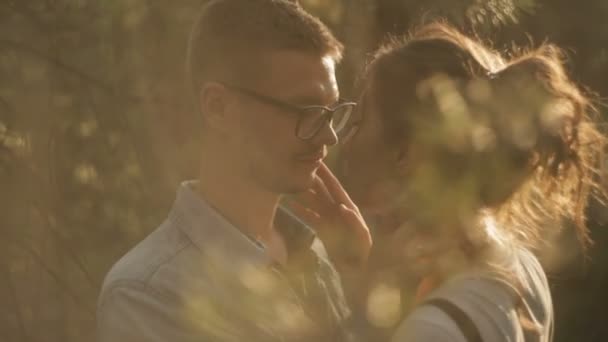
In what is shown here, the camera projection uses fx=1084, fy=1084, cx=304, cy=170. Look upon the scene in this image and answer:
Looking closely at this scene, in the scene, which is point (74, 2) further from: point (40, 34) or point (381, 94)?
point (381, 94)

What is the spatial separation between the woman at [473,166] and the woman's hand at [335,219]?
215 mm

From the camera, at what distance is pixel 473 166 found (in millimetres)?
3115

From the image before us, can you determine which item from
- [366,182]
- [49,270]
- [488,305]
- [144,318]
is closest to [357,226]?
[366,182]

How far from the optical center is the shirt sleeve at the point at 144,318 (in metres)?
2.76

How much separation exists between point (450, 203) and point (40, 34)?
3.05 metres

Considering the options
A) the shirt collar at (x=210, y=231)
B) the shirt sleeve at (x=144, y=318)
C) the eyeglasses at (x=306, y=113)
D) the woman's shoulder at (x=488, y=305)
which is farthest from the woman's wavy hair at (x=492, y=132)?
the shirt sleeve at (x=144, y=318)

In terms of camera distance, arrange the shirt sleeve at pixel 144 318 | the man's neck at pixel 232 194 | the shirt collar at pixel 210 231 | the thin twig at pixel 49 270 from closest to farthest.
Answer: the shirt sleeve at pixel 144 318
the shirt collar at pixel 210 231
the man's neck at pixel 232 194
the thin twig at pixel 49 270

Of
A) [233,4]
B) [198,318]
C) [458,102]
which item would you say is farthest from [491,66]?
[198,318]

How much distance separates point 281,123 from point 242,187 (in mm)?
210

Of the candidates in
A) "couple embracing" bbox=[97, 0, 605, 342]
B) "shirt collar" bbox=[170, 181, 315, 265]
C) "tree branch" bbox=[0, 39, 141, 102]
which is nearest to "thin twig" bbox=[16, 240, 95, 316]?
"tree branch" bbox=[0, 39, 141, 102]

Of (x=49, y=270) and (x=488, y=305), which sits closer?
(x=488, y=305)

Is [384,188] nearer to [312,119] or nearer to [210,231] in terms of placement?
[312,119]

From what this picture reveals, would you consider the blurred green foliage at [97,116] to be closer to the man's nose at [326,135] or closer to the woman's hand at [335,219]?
the woman's hand at [335,219]

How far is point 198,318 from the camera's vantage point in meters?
2.78
